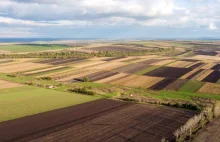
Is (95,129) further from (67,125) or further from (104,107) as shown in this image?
(104,107)

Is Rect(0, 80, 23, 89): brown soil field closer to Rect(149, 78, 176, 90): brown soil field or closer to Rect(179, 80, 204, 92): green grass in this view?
Rect(149, 78, 176, 90): brown soil field

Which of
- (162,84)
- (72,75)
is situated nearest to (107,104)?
(162,84)

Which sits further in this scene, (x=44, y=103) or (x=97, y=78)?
(x=97, y=78)

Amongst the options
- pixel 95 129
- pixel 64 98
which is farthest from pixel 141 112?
pixel 64 98

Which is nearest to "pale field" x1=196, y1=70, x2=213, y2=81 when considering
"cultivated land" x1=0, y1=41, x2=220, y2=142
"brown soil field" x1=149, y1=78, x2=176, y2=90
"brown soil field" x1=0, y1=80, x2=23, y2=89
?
"cultivated land" x1=0, y1=41, x2=220, y2=142

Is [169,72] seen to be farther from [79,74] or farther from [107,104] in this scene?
[107,104]
